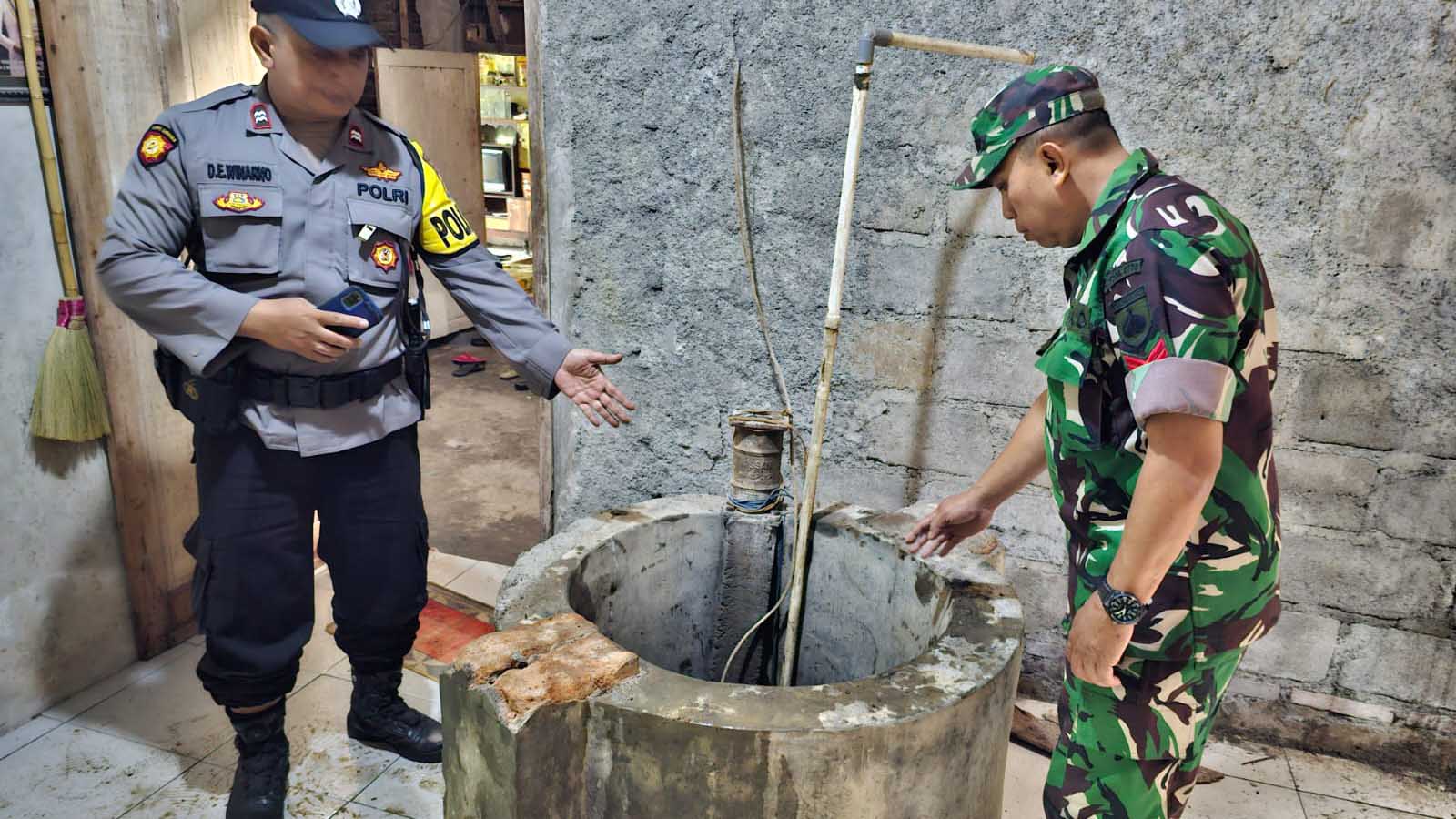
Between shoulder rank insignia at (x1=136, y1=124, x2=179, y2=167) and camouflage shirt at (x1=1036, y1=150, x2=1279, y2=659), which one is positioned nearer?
camouflage shirt at (x1=1036, y1=150, x2=1279, y2=659)

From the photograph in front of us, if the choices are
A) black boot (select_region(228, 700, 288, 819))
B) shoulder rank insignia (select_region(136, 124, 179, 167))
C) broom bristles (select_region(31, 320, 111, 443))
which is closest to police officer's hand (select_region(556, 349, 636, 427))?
shoulder rank insignia (select_region(136, 124, 179, 167))

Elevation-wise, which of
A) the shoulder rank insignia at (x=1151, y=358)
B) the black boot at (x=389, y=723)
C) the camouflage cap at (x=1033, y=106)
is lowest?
the black boot at (x=389, y=723)

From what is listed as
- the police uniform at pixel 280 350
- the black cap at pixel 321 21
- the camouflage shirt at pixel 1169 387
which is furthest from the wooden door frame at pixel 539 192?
the camouflage shirt at pixel 1169 387

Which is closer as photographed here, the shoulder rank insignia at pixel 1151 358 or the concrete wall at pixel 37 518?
the shoulder rank insignia at pixel 1151 358

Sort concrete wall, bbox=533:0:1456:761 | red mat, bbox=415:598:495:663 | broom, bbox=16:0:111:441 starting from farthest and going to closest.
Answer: red mat, bbox=415:598:495:663, broom, bbox=16:0:111:441, concrete wall, bbox=533:0:1456:761

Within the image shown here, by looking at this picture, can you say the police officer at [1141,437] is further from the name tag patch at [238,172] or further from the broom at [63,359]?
the broom at [63,359]

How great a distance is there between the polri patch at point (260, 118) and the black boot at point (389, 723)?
1334 mm

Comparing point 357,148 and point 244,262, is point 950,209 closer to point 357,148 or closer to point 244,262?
point 357,148

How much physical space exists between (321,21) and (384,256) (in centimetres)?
47

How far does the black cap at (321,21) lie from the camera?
1877 millimetres

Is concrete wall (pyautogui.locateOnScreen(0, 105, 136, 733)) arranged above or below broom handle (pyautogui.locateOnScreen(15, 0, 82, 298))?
below

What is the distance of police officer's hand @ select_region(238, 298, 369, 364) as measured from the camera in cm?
192

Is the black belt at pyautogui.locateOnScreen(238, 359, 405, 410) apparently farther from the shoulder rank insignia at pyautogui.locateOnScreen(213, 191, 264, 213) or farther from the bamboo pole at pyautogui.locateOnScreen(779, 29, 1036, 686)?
the bamboo pole at pyautogui.locateOnScreen(779, 29, 1036, 686)

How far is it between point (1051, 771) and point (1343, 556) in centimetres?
124
